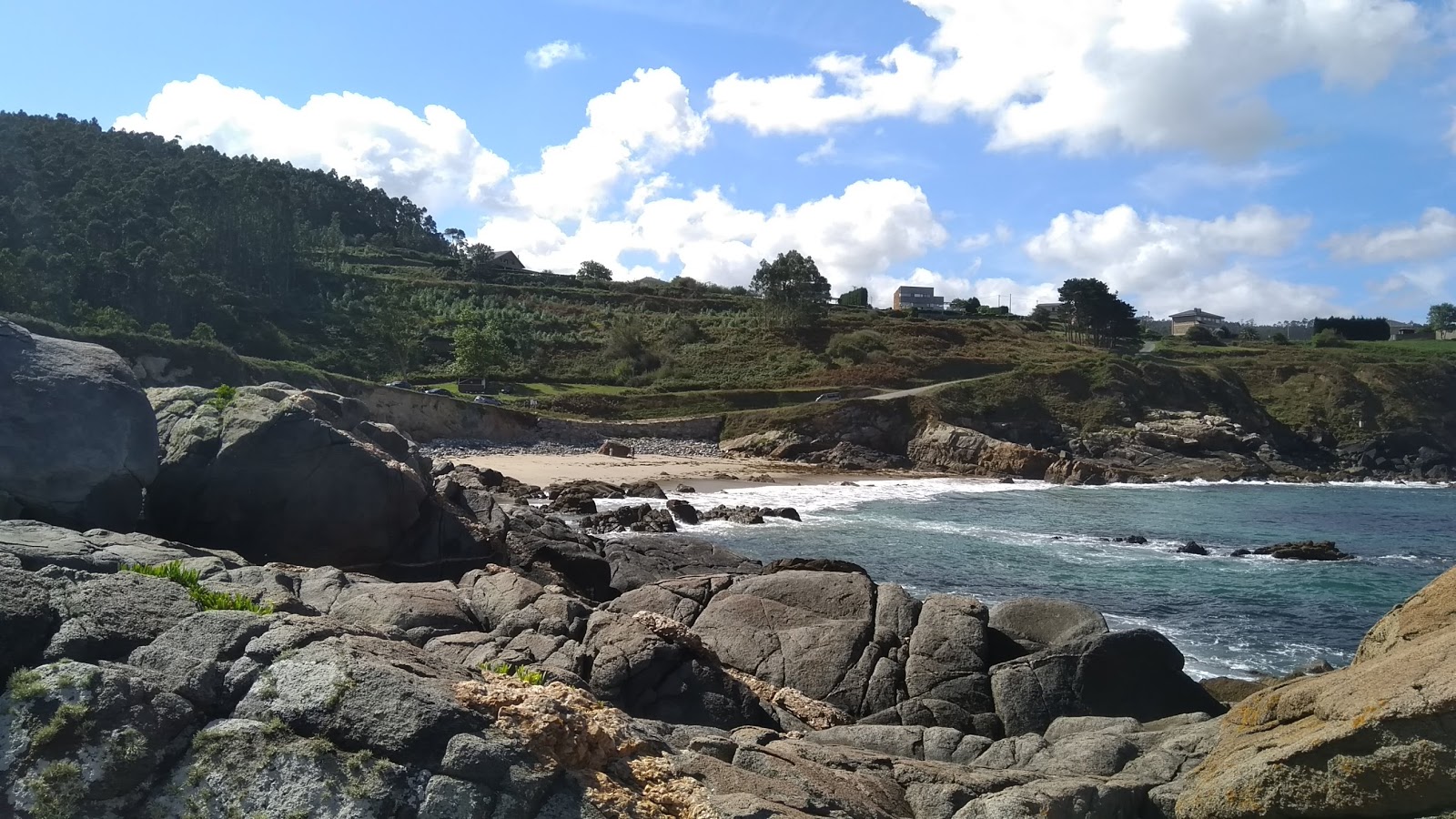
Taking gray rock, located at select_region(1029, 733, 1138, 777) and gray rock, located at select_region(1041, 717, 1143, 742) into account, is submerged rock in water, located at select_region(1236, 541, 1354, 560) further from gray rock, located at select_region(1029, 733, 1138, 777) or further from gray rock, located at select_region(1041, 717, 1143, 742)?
gray rock, located at select_region(1029, 733, 1138, 777)

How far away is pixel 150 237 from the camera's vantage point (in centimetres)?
7194

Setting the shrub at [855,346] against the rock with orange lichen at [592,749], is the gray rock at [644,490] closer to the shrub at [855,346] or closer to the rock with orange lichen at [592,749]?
the rock with orange lichen at [592,749]

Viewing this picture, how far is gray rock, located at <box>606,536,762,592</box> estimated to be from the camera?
61.2 ft

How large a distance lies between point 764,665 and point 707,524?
1908cm

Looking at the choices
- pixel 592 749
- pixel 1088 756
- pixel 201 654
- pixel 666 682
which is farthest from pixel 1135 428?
pixel 201 654

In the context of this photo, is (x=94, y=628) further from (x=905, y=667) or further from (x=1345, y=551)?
(x=1345, y=551)

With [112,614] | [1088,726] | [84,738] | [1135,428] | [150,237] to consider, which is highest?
[150,237]

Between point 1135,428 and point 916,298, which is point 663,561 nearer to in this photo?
point 1135,428

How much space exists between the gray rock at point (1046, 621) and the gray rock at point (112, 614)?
10.2 metres

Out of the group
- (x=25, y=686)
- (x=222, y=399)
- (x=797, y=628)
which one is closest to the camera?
(x=25, y=686)

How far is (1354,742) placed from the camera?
507 centimetres

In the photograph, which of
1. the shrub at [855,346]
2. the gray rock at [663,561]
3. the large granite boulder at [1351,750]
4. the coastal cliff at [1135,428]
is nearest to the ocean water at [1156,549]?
the gray rock at [663,561]

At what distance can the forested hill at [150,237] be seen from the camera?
6175 cm

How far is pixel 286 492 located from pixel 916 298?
5452 inches
